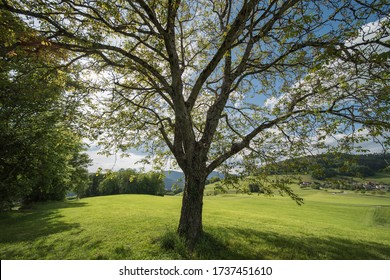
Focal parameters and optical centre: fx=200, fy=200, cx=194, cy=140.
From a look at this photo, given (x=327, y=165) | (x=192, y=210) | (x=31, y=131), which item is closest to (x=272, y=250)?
(x=192, y=210)

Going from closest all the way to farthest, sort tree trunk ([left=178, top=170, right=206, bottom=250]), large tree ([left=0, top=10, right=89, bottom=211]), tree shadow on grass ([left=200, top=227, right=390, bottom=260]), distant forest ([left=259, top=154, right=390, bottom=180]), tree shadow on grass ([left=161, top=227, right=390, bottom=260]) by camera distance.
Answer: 1. distant forest ([left=259, top=154, right=390, bottom=180])
2. tree shadow on grass ([left=161, top=227, right=390, bottom=260])
3. tree shadow on grass ([left=200, top=227, right=390, bottom=260])
4. tree trunk ([left=178, top=170, right=206, bottom=250])
5. large tree ([left=0, top=10, right=89, bottom=211])

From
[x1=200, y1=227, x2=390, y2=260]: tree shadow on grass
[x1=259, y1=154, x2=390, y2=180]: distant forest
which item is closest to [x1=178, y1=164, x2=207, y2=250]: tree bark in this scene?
[x1=200, y1=227, x2=390, y2=260]: tree shadow on grass

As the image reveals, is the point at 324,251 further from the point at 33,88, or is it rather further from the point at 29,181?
the point at 29,181

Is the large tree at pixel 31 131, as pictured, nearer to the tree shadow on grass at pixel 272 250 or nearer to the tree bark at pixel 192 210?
the tree bark at pixel 192 210

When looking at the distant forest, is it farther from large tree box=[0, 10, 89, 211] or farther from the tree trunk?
large tree box=[0, 10, 89, 211]

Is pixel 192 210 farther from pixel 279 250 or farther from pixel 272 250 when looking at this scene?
pixel 279 250

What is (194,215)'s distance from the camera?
8305mm

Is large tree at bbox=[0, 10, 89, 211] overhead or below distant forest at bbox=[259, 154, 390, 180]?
overhead

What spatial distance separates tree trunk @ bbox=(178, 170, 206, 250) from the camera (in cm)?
818

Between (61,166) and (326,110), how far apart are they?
82.1 ft

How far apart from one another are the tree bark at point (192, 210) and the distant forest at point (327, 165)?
11.1ft

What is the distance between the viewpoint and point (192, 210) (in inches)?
327

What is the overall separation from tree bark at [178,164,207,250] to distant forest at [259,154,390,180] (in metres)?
3.38

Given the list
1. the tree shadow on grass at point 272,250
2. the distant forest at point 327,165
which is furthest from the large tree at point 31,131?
the distant forest at point 327,165
